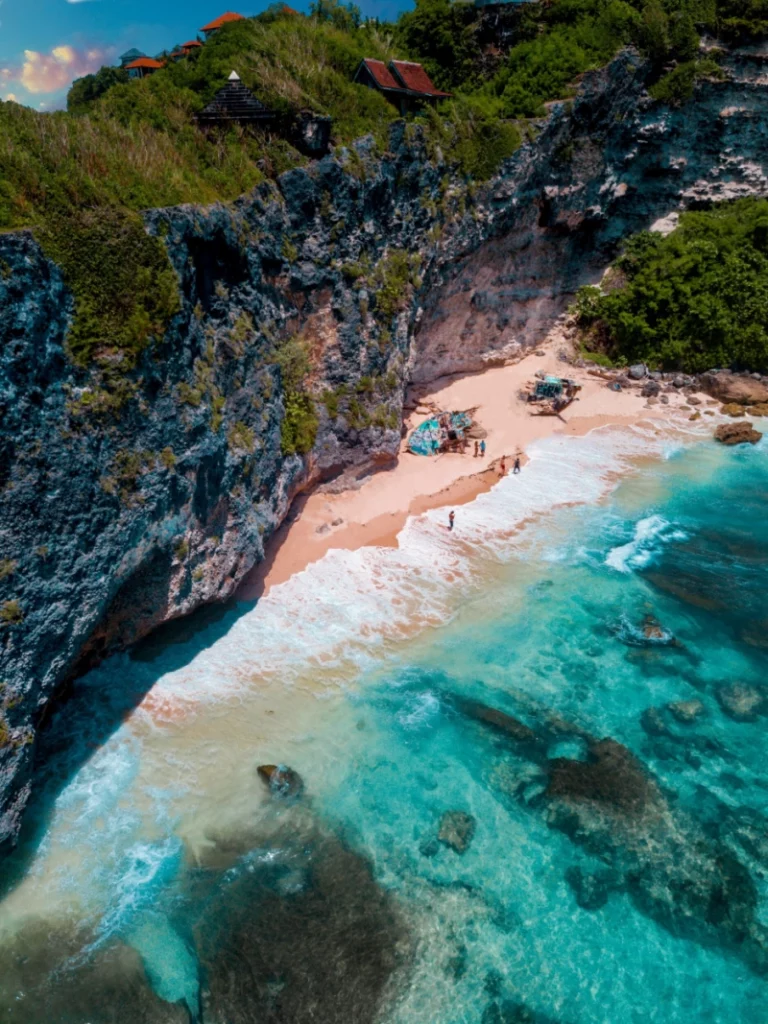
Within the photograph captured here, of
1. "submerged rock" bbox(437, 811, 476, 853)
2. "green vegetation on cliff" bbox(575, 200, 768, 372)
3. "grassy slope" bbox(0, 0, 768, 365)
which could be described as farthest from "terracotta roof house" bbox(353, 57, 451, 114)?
"submerged rock" bbox(437, 811, 476, 853)

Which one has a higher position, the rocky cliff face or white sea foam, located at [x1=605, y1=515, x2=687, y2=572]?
the rocky cliff face

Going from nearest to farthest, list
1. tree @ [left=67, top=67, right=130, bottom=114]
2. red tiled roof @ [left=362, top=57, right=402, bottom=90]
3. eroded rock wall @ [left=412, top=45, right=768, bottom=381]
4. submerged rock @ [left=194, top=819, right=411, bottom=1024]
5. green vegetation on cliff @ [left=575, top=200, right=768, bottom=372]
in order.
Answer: submerged rock @ [left=194, top=819, right=411, bottom=1024] → red tiled roof @ [left=362, top=57, right=402, bottom=90] → eroded rock wall @ [left=412, top=45, right=768, bottom=381] → green vegetation on cliff @ [left=575, top=200, right=768, bottom=372] → tree @ [left=67, top=67, right=130, bottom=114]

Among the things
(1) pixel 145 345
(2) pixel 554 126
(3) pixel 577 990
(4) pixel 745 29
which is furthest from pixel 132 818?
(4) pixel 745 29

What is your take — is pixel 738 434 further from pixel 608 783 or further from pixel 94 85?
pixel 94 85

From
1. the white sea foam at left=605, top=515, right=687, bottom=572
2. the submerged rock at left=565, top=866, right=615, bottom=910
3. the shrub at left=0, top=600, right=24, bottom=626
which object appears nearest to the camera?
the shrub at left=0, top=600, right=24, bottom=626

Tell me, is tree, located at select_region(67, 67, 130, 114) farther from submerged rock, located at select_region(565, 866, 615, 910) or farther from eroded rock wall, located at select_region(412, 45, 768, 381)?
submerged rock, located at select_region(565, 866, 615, 910)

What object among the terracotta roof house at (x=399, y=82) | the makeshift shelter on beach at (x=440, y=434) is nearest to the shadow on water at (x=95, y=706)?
the makeshift shelter on beach at (x=440, y=434)

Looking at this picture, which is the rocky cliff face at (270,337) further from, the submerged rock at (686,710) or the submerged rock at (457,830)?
the submerged rock at (686,710)
